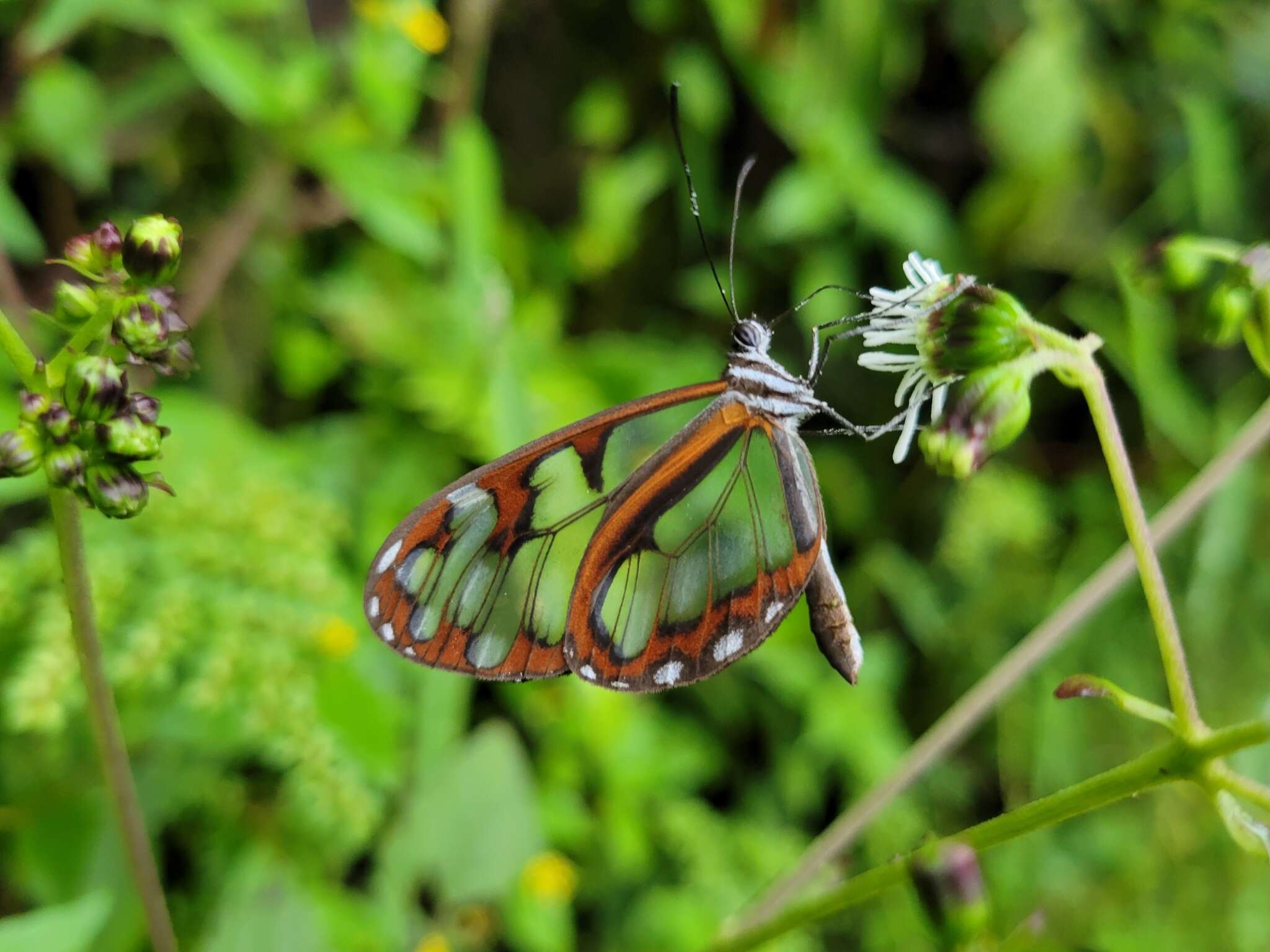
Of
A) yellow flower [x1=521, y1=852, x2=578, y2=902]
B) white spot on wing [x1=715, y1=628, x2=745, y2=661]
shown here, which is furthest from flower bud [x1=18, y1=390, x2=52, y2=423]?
yellow flower [x1=521, y1=852, x2=578, y2=902]

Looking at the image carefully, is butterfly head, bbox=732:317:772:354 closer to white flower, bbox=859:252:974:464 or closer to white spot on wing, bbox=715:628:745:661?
white flower, bbox=859:252:974:464

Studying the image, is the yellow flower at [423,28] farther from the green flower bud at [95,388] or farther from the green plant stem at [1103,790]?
the green plant stem at [1103,790]

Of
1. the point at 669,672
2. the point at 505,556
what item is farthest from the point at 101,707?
the point at 669,672

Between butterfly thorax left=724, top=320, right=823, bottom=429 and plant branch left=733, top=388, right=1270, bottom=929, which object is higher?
butterfly thorax left=724, top=320, right=823, bottom=429

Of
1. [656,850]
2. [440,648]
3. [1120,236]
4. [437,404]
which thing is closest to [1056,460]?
[1120,236]

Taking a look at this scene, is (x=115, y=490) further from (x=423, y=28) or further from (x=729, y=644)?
(x=423, y=28)

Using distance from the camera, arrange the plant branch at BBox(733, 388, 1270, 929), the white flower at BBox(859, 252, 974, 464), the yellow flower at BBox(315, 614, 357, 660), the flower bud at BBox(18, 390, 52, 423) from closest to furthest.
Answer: the flower bud at BBox(18, 390, 52, 423), the white flower at BBox(859, 252, 974, 464), the plant branch at BBox(733, 388, 1270, 929), the yellow flower at BBox(315, 614, 357, 660)
